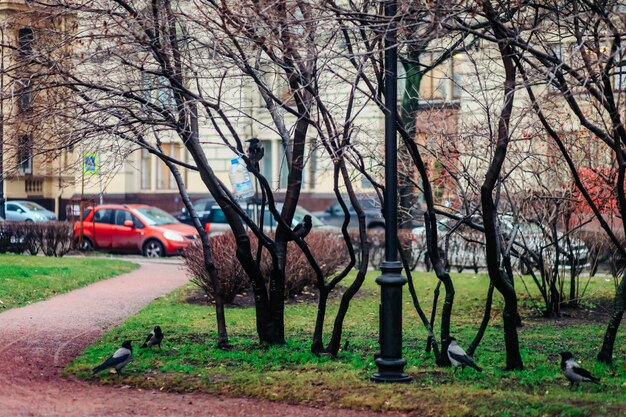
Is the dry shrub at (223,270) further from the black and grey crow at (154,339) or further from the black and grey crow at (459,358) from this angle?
the black and grey crow at (459,358)

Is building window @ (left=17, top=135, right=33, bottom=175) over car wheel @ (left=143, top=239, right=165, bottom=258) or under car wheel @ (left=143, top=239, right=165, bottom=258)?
over

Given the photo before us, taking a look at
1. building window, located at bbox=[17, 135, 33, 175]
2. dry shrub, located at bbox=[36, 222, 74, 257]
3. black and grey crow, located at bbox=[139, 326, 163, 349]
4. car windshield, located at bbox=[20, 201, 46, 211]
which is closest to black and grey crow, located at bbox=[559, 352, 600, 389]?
black and grey crow, located at bbox=[139, 326, 163, 349]

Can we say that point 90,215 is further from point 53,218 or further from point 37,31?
point 37,31

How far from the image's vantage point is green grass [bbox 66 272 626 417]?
860 cm

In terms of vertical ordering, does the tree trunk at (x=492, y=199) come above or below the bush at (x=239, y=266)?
above

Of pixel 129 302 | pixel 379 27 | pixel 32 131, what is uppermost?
pixel 379 27

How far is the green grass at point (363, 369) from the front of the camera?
8.60 m

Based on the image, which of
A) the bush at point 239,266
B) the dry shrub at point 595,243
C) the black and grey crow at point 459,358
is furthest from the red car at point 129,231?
the black and grey crow at point 459,358

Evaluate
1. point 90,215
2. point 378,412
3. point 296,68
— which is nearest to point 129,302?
point 296,68

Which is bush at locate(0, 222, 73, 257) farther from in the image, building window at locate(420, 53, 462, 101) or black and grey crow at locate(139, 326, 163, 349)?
black and grey crow at locate(139, 326, 163, 349)

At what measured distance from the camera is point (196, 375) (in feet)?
33.9

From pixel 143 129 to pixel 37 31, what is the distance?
162cm

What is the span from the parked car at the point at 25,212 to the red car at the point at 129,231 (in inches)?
437

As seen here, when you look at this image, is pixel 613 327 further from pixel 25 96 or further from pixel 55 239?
pixel 55 239
